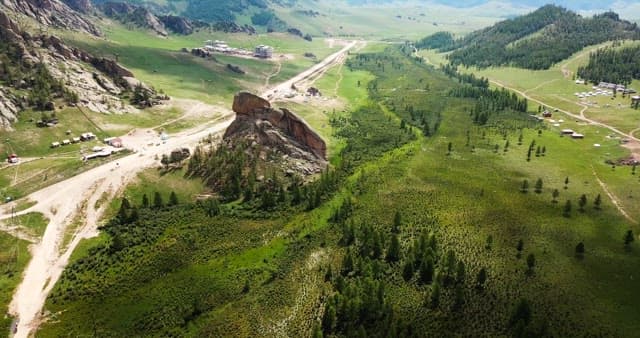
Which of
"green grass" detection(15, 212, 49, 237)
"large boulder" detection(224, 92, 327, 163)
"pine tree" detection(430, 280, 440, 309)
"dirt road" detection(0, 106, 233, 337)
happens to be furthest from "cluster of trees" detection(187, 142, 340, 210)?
"pine tree" detection(430, 280, 440, 309)

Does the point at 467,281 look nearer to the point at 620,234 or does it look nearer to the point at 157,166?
the point at 620,234

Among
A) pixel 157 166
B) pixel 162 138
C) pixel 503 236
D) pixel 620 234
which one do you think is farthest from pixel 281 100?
pixel 620 234

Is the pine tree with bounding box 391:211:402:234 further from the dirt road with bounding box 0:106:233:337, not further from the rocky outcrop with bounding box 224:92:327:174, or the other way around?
the dirt road with bounding box 0:106:233:337

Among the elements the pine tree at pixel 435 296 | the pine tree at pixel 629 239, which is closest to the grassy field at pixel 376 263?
the pine tree at pixel 435 296

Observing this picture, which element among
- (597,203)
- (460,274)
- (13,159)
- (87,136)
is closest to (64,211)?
(13,159)

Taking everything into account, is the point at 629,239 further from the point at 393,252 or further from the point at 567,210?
the point at 393,252

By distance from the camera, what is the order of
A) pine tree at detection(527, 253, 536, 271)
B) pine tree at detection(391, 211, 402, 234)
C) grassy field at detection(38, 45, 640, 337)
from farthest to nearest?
pine tree at detection(391, 211, 402, 234)
pine tree at detection(527, 253, 536, 271)
grassy field at detection(38, 45, 640, 337)
